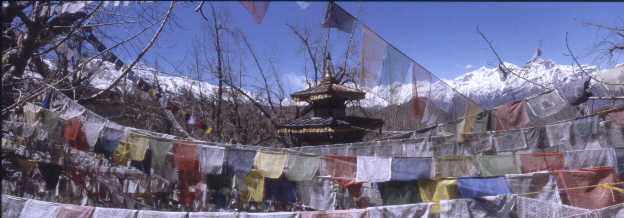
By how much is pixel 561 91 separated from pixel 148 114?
1558cm

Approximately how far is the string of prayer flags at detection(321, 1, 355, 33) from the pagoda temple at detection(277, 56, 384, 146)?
3852 mm

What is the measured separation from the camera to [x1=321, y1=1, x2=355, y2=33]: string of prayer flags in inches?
365

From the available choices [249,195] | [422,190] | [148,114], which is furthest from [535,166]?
[148,114]

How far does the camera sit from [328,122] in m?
12.5

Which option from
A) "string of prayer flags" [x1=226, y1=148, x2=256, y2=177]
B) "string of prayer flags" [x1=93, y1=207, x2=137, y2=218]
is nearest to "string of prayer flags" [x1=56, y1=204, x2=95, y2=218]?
"string of prayer flags" [x1=93, y1=207, x2=137, y2=218]

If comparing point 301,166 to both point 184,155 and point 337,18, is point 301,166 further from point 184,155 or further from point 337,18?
point 337,18

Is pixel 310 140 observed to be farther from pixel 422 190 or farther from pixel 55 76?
pixel 55 76

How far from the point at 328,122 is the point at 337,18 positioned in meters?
4.10

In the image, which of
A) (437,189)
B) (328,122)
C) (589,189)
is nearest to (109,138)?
(437,189)

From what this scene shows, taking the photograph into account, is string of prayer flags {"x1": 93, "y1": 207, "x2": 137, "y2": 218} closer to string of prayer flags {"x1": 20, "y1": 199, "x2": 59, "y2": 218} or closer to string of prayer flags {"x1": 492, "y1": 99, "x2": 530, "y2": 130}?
string of prayer flags {"x1": 20, "y1": 199, "x2": 59, "y2": 218}

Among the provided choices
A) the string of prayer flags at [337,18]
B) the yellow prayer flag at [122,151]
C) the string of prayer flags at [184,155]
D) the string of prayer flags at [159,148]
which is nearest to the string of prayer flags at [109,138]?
the yellow prayer flag at [122,151]

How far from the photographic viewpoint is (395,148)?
10539mm

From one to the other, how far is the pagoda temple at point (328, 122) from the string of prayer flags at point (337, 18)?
12.6 ft

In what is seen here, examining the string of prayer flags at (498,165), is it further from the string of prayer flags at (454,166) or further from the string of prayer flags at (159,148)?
the string of prayer flags at (159,148)
